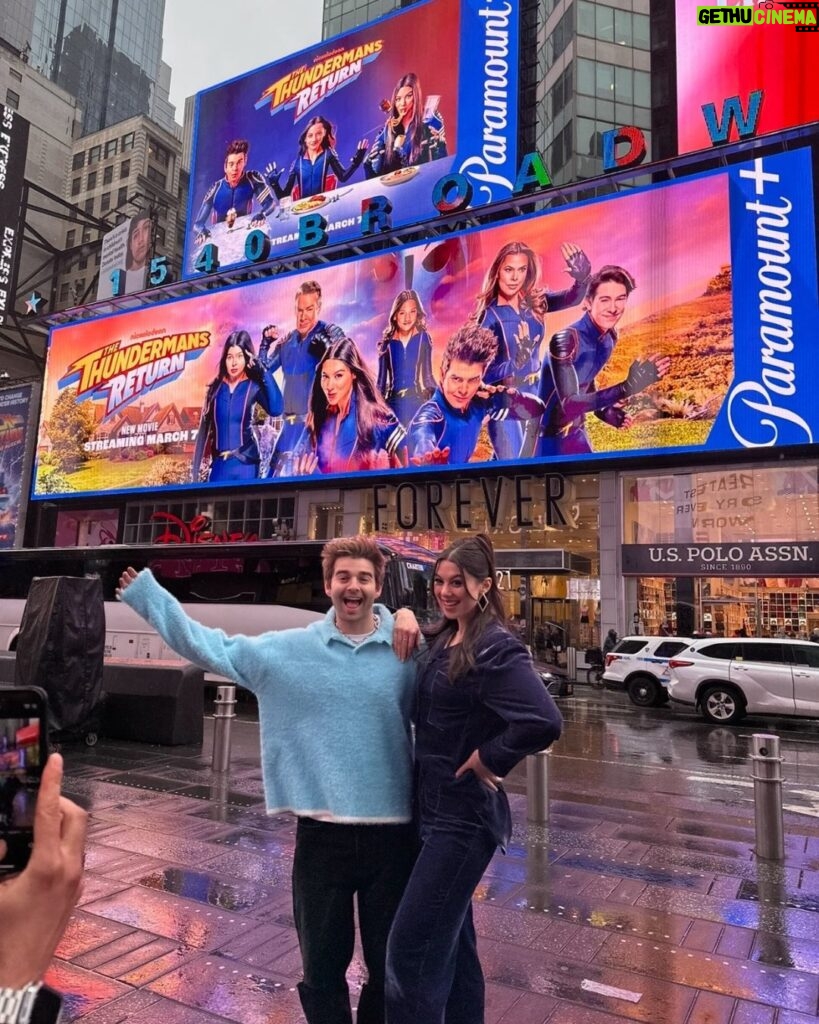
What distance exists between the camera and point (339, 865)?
8.38ft

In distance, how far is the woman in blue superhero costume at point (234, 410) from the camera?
1341 inches

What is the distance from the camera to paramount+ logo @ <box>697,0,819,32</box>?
30.2 meters

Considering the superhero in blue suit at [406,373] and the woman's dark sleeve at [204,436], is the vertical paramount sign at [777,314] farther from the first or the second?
the woman's dark sleeve at [204,436]

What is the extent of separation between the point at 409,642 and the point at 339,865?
0.80 metres

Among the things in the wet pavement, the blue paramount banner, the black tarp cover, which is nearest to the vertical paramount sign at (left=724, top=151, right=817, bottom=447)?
the blue paramount banner

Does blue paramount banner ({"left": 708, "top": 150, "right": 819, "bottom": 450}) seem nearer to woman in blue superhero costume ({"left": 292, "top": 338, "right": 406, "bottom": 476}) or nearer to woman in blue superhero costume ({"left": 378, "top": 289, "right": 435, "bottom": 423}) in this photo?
woman in blue superhero costume ({"left": 378, "top": 289, "right": 435, "bottom": 423})

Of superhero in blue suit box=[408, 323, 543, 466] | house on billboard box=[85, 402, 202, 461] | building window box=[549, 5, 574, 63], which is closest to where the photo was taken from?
superhero in blue suit box=[408, 323, 543, 466]

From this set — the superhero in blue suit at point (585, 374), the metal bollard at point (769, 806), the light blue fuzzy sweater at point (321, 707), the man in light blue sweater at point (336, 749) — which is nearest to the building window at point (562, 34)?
the superhero in blue suit at point (585, 374)

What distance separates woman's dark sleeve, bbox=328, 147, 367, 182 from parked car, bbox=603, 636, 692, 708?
30.5 m

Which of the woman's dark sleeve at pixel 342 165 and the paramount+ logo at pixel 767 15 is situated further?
the woman's dark sleeve at pixel 342 165

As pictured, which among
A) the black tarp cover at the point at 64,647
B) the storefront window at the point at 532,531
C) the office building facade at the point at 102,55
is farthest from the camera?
the office building facade at the point at 102,55

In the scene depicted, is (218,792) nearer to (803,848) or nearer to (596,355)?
(803,848)

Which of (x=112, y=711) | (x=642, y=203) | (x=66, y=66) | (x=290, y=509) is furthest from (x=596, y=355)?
(x=66, y=66)

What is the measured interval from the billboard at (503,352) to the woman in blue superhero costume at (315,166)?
7614 millimetres
